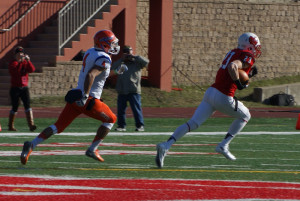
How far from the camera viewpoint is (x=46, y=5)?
105ft

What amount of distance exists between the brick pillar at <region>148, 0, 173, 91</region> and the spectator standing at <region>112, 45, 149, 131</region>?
14210mm

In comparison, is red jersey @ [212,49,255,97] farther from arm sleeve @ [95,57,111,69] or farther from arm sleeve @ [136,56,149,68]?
arm sleeve @ [136,56,149,68]

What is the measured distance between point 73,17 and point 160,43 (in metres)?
4.43

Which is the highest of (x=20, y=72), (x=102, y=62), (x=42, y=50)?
(x=102, y=62)

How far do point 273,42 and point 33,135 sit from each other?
24.6 m

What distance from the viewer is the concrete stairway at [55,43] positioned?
3036 cm

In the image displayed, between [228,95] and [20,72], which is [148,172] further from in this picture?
[20,72]

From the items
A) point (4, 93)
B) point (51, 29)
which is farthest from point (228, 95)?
point (51, 29)

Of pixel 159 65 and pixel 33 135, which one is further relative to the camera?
pixel 159 65

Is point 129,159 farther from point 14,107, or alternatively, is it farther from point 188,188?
point 14,107

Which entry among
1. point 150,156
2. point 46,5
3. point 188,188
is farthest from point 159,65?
point 188,188

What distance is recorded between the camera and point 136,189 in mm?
9156

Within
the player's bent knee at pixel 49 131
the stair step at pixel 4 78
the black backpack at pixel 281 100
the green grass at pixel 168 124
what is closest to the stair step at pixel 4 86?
the stair step at pixel 4 78

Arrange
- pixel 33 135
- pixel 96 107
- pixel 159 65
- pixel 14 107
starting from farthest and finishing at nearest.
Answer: pixel 159 65 → pixel 14 107 → pixel 33 135 → pixel 96 107
